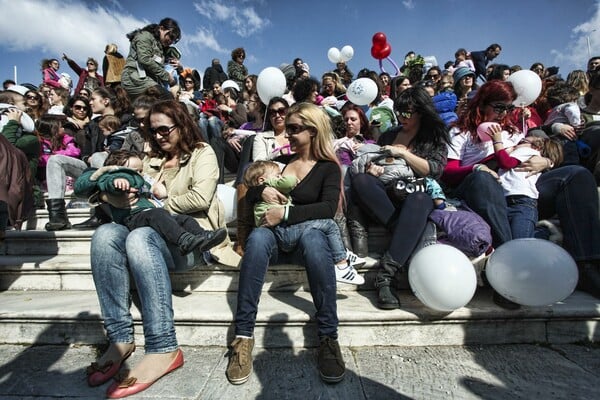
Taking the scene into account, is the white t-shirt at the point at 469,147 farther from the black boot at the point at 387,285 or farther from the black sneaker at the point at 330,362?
the black sneaker at the point at 330,362

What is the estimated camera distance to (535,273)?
1708 mm

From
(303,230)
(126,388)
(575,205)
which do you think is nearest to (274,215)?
(303,230)

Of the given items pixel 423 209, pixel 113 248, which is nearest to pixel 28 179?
pixel 113 248

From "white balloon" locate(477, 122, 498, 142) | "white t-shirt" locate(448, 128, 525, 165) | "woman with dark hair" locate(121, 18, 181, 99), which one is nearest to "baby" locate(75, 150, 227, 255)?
"white t-shirt" locate(448, 128, 525, 165)

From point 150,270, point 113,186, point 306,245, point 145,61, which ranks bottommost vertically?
point 150,270

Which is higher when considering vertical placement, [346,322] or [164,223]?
[164,223]

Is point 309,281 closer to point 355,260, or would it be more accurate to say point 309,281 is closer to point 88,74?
point 355,260

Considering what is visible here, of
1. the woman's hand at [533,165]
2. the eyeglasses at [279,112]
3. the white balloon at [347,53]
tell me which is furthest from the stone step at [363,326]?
the white balloon at [347,53]

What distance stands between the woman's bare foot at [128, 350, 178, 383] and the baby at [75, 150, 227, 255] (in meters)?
0.57

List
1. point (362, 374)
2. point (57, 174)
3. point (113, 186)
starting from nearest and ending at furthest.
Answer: point (362, 374), point (113, 186), point (57, 174)

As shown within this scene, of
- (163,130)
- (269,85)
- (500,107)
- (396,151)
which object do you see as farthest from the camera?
(269,85)

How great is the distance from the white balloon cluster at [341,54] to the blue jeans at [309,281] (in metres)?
8.07

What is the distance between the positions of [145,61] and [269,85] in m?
1.89

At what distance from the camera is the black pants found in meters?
1.85
